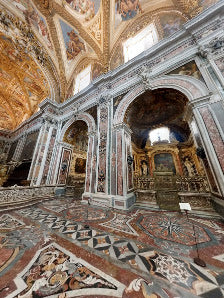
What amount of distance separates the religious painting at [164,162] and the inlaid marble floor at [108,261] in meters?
8.61

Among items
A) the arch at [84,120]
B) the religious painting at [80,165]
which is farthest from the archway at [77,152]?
the arch at [84,120]

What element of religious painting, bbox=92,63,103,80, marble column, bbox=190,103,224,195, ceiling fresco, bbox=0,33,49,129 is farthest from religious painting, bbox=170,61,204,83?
ceiling fresco, bbox=0,33,49,129

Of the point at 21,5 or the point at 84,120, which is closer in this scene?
the point at 21,5

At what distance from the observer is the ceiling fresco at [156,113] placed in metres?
6.14

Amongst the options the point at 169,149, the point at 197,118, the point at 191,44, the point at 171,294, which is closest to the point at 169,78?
the point at 191,44

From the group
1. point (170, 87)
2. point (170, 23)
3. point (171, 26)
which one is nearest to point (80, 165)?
point (170, 87)

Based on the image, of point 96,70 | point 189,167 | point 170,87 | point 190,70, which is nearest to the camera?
point 190,70

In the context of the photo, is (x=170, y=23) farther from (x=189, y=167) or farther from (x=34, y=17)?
(x=189, y=167)

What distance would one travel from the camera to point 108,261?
187 cm

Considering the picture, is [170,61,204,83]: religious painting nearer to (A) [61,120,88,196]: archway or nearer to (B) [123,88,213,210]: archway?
(B) [123,88,213,210]: archway

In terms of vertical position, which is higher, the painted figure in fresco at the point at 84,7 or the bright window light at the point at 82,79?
the painted figure in fresco at the point at 84,7

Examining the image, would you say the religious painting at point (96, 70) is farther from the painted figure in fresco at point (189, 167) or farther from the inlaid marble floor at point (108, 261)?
the painted figure in fresco at point (189, 167)

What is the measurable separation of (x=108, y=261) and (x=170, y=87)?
265 inches

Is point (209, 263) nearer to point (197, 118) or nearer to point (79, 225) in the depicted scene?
point (79, 225)
